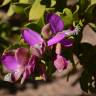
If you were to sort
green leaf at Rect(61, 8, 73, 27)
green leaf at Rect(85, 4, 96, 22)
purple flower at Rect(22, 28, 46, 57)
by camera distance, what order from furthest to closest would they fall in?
green leaf at Rect(85, 4, 96, 22)
green leaf at Rect(61, 8, 73, 27)
purple flower at Rect(22, 28, 46, 57)

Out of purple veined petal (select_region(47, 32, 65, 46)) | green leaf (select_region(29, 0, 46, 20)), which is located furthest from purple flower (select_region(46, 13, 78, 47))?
green leaf (select_region(29, 0, 46, 20))

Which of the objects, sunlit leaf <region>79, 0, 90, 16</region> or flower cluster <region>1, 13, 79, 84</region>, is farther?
sunlit leaf <region>79, 0, 90, 16</region>

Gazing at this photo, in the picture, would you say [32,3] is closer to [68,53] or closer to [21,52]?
[68,53]

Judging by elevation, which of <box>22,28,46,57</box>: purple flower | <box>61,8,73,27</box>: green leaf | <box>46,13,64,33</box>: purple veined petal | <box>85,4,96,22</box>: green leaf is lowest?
<box>85,4,96,22</box>: green leaf

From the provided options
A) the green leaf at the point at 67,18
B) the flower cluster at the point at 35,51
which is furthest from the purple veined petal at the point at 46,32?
the green leaf at the point at 67,18

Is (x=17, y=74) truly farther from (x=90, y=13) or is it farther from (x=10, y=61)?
(x=90, y=13)

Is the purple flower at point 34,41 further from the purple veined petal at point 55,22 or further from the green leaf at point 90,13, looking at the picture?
the green leaf at point 90,13

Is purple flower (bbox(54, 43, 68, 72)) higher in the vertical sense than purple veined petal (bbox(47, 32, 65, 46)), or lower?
lower

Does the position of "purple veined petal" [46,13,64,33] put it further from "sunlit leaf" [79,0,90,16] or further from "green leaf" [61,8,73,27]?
"sunlit leaf" [79,0,90,16]
